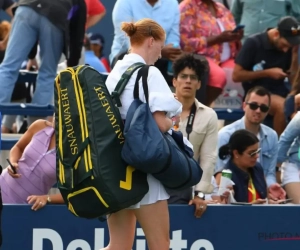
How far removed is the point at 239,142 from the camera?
815 cm

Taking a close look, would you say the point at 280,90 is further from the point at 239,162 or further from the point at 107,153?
the point at 107,153

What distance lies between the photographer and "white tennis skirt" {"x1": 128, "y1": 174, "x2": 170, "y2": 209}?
5953mm

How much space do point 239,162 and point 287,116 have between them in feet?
4.28

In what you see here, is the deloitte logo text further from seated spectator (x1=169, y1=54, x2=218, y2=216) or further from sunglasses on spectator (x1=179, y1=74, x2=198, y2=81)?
sunglasses on spectator (x1=179, y1=74, x2=198, y2=81)

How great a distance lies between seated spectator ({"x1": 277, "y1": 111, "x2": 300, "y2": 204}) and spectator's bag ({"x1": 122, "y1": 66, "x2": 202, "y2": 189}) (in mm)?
2760

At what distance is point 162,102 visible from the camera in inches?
232

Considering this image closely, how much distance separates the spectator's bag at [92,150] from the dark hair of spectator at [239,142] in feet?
7.46

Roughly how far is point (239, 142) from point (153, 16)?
6.43 feet

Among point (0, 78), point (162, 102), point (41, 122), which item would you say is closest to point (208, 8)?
point (0, 78)

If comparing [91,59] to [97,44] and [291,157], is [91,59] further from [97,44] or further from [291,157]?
[291,157]

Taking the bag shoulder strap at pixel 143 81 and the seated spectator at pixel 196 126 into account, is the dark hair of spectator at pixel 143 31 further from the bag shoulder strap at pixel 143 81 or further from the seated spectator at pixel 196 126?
the seated spectator at pixel 196 126

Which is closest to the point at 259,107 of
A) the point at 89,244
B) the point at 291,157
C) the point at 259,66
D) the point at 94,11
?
the point at 291,157

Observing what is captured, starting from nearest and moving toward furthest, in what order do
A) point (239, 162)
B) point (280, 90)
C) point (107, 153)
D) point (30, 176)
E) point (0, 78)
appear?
point (107, 153) → point (30, 176) → point (239, 162) → point (0, 78) → point (280, 90)

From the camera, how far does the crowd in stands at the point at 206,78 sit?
7.34m
